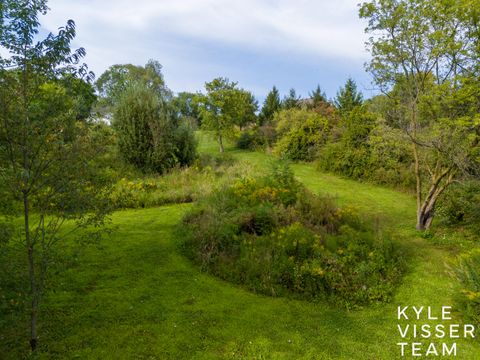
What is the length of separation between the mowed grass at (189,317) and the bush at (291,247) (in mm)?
285

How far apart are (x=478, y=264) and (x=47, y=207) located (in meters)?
6.57

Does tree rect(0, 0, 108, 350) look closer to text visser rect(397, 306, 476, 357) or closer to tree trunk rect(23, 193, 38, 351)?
tree trunk rect(23, 193, 38, 351)

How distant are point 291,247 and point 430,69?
593 centimetres

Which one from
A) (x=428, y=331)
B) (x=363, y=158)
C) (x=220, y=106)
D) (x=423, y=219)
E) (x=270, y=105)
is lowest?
(x=428, y=331)

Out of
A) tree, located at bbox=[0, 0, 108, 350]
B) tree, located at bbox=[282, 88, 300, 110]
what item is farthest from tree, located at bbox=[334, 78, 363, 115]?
tree, located at bbox=[0, 0, 108, 350]

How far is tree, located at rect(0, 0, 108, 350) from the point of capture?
317 cm

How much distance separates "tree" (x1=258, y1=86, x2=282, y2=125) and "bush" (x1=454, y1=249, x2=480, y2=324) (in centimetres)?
2467

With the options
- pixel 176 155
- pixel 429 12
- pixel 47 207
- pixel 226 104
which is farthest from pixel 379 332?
pixel 226 104

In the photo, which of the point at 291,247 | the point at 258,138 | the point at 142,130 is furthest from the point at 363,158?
the point at 258,138

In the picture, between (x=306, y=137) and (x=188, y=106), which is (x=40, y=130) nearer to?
(x=306, y=137)

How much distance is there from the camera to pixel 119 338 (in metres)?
3.97

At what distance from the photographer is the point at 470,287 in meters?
4.70

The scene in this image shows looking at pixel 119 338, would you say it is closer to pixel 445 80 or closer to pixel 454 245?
pixel 454 245

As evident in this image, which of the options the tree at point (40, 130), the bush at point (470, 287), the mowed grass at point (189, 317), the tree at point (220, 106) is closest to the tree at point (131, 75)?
the tree at point (220, 106)
